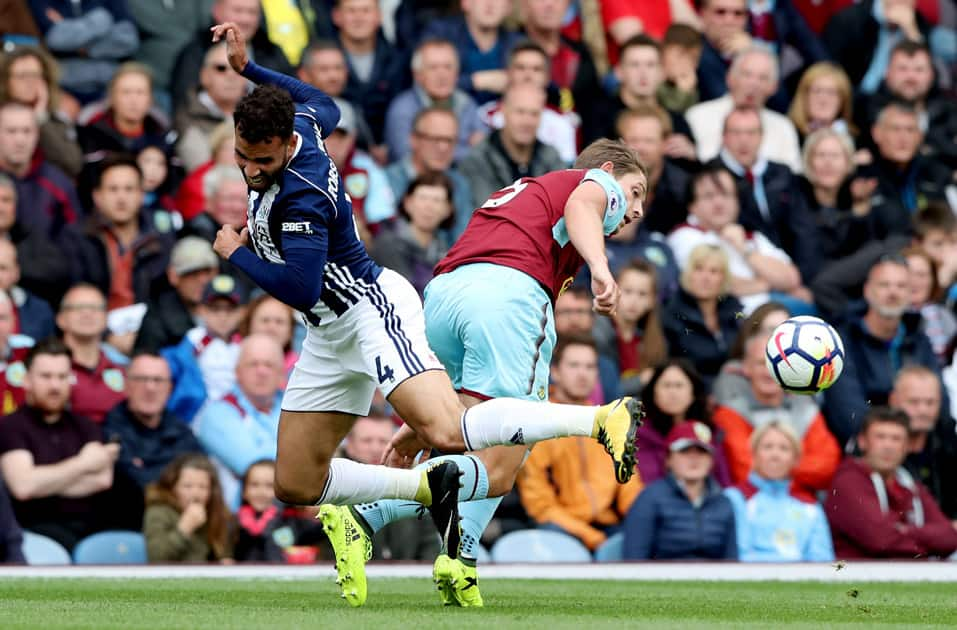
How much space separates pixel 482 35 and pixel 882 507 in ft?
18.7

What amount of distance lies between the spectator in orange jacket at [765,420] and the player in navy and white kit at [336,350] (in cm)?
512

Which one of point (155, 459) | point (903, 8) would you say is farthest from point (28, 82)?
point (903, 8)

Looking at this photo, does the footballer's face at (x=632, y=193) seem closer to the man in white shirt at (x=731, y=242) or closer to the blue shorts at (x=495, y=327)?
the blue shorts at (x=495, y=327)

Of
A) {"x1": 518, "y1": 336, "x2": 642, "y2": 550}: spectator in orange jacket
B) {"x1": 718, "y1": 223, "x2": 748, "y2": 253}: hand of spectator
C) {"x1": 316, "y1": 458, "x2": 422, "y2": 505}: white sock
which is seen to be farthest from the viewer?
{"x1": 718, "y1": 223, "x2": 748, "y2": 253}: hand of spectator

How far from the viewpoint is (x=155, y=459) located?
40.7 ft

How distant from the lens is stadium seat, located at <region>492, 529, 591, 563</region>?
41.3ft

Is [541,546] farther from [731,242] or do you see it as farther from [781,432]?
[731,242]

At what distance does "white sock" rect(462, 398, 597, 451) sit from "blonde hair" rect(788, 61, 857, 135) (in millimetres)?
9200

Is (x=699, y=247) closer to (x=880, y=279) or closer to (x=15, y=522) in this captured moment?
(x=880, y=279)

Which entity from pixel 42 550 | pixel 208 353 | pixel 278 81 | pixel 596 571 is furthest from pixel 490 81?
pixel 278 81

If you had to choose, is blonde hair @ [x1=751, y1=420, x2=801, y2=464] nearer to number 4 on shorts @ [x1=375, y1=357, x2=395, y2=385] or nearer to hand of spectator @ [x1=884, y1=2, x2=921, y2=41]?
number 4 on shorts @ [x1=375, y1=357, x2=395, y2=385]

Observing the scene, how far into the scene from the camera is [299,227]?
823cm

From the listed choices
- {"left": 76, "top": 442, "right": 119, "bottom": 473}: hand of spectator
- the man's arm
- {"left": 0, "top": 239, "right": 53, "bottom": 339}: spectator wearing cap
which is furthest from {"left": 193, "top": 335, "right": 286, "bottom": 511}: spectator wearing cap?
{"left": 0, "top": 239, "right": 53, "bottom": 339}: spectator wearing cap

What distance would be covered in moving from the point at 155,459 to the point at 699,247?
4572 mm
